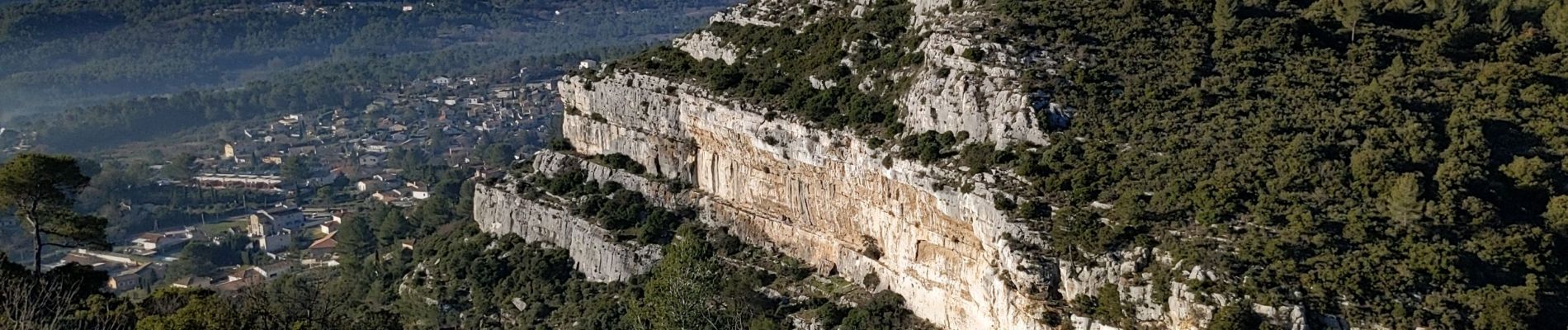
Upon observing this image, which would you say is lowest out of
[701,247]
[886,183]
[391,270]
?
[391,270]

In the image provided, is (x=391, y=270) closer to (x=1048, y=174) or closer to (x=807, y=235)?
(x=807, y=235)

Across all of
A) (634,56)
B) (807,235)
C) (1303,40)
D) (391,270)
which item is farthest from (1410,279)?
(391,270)

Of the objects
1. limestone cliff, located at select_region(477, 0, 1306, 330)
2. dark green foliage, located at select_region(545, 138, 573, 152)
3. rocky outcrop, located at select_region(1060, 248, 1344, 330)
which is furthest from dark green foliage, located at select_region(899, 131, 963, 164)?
dark green foliage, located at select_region(545, 138, 573, 152)

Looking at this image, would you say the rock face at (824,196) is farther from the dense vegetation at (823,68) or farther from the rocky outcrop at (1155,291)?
the rocky outcrop at (1155,291)

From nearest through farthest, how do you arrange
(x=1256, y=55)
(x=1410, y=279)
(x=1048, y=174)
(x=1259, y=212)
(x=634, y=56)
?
(x=1410, y=279)
(x=1259, y=212)
(x=1048, y=174)
(x=1256, y=55)
(x=634, y=56)

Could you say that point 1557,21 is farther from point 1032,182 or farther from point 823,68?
point 823,68

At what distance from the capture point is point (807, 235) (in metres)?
53.5

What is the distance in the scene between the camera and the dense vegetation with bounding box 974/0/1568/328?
39.7m

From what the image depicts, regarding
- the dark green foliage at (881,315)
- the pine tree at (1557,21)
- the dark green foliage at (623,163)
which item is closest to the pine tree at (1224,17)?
the pine tree at (1557,21)

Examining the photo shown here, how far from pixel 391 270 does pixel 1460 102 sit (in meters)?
42.9

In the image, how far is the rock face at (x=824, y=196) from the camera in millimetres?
44750

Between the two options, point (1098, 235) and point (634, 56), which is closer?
point (1098, 235)

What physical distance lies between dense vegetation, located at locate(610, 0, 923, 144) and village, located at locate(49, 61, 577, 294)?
50.9 feet

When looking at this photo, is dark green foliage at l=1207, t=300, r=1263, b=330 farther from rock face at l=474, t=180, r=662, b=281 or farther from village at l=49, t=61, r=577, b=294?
village at l=49, t=61, r=577, b=294
